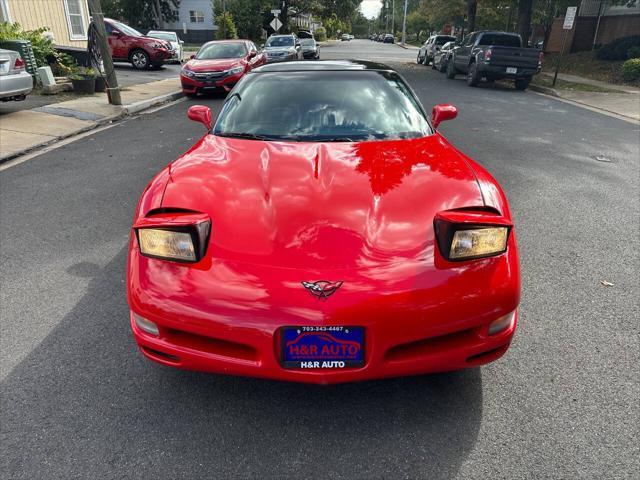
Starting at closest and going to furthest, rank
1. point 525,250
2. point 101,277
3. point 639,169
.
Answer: point 101,277
point 525,250
point 639,169

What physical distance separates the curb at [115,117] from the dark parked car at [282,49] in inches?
294

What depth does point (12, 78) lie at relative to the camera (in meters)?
8.41

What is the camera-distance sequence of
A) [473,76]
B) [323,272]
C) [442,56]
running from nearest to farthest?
[323,272], [473,76], [442,56]

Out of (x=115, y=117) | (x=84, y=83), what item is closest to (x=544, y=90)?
(x=115, y=117)

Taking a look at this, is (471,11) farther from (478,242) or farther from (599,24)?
(478,242)

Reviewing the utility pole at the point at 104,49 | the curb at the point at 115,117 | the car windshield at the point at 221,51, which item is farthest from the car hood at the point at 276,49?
the utility pole at the point at 104,49

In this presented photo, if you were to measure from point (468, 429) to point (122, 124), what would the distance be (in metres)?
9.20

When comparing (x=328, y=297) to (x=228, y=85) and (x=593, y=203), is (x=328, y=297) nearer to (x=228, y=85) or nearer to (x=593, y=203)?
(x=593, y=203)

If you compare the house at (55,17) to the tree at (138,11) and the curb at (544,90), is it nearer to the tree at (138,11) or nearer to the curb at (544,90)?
the curb at (544,90)

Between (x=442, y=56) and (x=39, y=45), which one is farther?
(x=442, y=56)

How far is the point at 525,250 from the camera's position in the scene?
391 cm

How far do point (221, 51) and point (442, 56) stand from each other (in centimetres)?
1171

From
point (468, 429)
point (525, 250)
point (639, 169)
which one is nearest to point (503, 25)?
point (639, 169)

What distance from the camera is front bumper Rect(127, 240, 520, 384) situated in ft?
6.05
